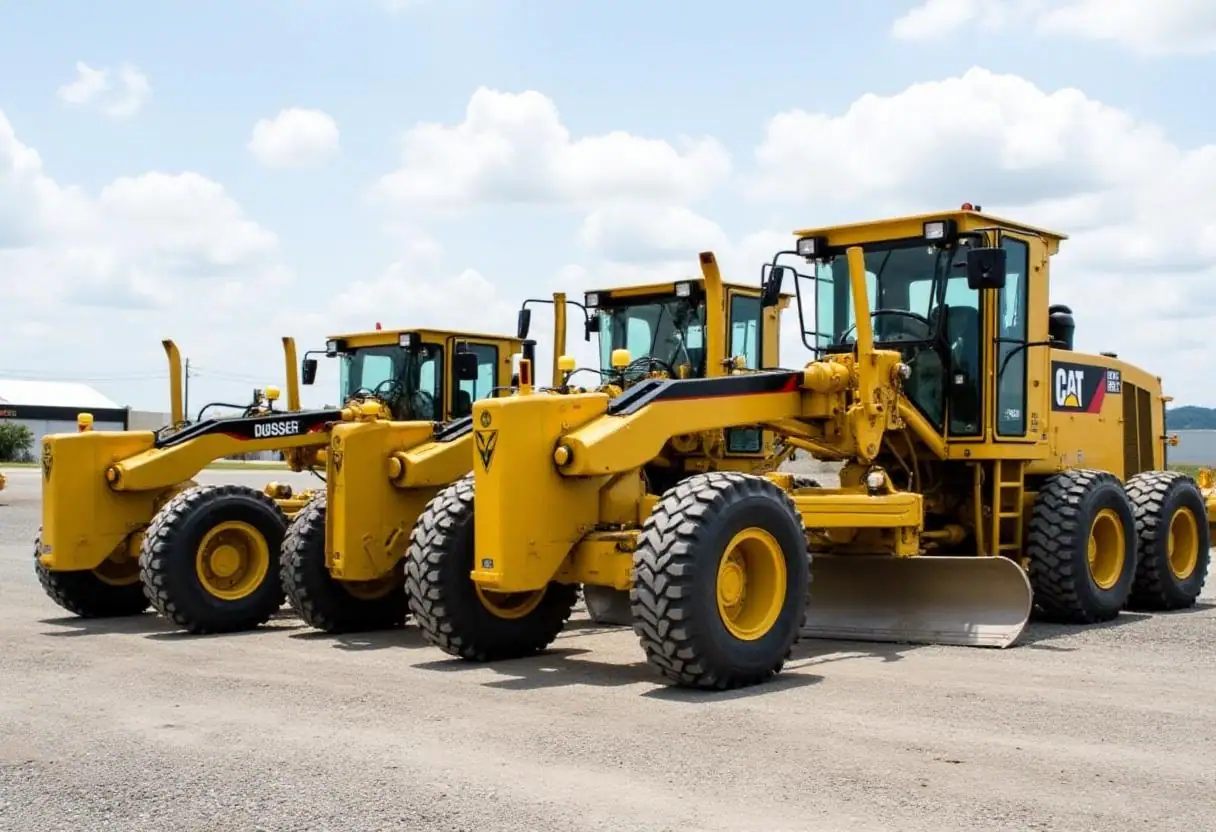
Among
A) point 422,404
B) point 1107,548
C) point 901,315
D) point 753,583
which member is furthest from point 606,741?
point 422,404

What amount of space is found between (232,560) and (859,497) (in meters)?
5.50

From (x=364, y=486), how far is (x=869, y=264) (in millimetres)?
4321

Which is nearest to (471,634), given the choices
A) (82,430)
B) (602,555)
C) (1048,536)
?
(602,555)

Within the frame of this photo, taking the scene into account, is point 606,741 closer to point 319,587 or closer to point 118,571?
point 319,587

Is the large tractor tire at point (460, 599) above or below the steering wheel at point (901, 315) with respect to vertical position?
below

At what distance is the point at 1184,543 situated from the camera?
13273 mm

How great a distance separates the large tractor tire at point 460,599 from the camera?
9406 millimetres

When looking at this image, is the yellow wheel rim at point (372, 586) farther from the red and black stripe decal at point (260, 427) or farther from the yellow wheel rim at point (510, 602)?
the red and black stripe decal at point (260, 427)

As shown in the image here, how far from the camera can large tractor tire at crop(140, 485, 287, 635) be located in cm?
1188

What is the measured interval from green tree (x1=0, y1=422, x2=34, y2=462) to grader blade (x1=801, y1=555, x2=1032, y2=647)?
220 ft

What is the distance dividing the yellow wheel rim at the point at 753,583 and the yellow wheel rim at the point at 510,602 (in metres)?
1.67

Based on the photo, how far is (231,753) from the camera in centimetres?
672

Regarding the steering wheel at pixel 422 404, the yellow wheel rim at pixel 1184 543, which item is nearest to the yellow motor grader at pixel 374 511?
the steering wheel at pixel 422 404

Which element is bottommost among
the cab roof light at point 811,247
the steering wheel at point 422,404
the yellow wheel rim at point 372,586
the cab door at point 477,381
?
the yellow wheel rim at point 372,586
